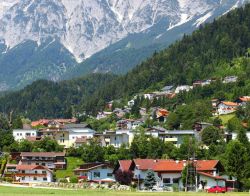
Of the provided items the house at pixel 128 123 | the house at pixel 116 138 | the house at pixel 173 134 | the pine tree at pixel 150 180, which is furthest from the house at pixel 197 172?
the house at pixel 128 123

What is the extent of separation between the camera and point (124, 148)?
13162 cm

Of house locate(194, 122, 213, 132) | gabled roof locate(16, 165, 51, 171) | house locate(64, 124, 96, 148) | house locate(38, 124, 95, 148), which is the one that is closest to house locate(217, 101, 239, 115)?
house locate(194, 122, 213, 132)

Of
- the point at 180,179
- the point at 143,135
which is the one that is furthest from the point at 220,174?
the point at 143,135

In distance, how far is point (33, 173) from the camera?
12412 centimetres

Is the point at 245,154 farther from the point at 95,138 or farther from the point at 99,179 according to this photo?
the point at 95,138

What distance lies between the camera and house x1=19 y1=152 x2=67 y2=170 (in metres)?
128

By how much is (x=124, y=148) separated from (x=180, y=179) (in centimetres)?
2912

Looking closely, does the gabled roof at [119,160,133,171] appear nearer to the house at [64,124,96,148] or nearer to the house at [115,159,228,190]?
the house at [115,159,228,190]

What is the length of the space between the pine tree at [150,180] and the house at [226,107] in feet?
243

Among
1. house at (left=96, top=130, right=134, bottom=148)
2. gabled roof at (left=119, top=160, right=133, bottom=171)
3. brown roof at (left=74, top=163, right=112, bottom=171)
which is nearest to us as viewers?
gabled roof at (left=119, top=160, right=133, bottom=171)

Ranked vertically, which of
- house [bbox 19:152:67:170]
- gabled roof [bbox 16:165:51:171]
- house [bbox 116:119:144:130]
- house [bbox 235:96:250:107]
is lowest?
gabled roof [bbox 16:165:51:171]

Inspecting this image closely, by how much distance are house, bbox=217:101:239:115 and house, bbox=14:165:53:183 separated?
6596cm

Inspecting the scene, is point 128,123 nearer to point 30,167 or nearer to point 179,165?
point 30,167

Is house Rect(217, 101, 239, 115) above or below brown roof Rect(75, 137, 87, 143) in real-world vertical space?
above
